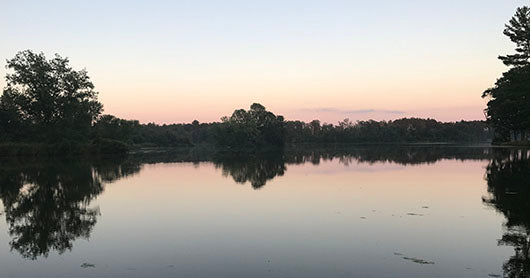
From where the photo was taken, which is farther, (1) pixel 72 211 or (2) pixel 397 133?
(2) pixel 397 133

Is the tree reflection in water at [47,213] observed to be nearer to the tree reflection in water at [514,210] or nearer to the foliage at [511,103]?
the tree reflection in water at [514,210]

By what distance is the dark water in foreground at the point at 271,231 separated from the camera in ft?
28.4

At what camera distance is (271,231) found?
12.1 meters

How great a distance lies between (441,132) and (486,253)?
186 metres

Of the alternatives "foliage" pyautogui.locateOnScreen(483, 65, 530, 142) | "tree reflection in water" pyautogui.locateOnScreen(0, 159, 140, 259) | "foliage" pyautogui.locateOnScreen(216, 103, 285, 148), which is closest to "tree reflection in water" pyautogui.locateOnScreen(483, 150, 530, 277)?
"tree reflection in water" pyautogui.locateOnScreen(0, 159, 140, 259)

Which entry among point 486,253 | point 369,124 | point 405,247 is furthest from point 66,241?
point 369,124

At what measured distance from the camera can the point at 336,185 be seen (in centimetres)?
2317

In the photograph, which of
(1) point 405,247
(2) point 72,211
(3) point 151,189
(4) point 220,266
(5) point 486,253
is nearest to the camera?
(4) point 220,266

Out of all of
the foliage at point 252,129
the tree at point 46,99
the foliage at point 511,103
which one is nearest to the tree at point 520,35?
the foliage at point 511,103

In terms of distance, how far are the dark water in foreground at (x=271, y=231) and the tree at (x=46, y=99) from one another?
51.1 meters

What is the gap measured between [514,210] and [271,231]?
28.0 ft

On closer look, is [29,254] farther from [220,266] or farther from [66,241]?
[220,266]

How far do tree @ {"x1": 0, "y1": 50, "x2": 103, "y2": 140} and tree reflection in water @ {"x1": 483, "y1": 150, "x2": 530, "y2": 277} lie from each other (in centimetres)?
6286

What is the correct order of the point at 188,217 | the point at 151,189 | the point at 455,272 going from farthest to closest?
the point at 151,189
the point at 188,217
the point at 455,272
